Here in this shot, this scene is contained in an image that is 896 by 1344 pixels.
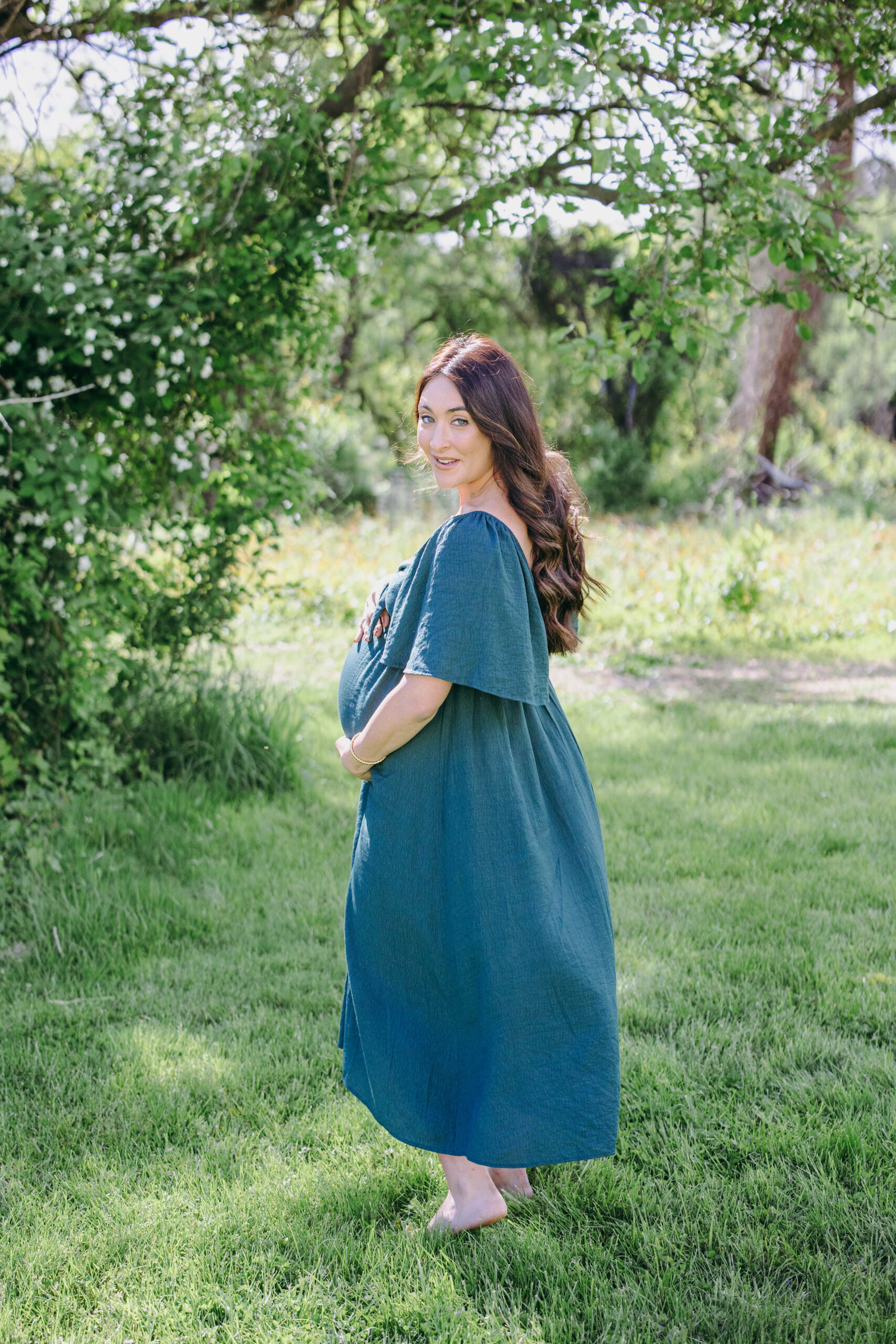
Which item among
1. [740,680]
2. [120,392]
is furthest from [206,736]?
[740,680]

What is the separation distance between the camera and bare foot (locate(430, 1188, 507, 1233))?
2172 mm

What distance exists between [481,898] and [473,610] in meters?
0.57

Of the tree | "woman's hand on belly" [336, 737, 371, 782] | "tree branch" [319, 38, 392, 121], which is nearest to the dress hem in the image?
"woman's hand on belly" [336, 737, 371, 782]

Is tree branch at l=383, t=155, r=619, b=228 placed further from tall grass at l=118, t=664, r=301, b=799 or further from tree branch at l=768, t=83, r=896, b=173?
tall grass at l=118, t=664, r=301, b=799

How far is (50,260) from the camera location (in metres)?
3.71

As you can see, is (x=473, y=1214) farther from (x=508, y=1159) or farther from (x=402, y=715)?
(x=402, y=715)

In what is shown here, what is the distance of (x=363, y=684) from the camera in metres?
2.23

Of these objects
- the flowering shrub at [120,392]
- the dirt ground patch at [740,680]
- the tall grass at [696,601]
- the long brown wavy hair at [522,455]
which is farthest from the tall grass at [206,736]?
the long brown wavy hair at [522,455]

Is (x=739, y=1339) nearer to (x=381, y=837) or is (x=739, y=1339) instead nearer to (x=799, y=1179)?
(x=799, y=1179)

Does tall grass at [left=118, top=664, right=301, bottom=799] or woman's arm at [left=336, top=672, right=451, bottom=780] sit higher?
woman's arm at [left=336, top=672, right=451, bottom=780]

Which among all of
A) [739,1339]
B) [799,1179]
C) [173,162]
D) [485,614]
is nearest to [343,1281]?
[739,1339]

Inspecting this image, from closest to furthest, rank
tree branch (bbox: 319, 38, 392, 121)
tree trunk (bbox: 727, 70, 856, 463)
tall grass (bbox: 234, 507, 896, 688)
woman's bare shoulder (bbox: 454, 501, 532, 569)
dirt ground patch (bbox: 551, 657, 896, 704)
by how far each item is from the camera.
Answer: woman's bare shoulder (bbox: 454, 501, 532, 569) → tree branch (bbox: 319, 38, 392, 121) → dirt ground patch (bbox: 551, 657, 896, 704) → tall grass (bbox: 234, 507, 896, 688) → tree trunk (bbox: 727, 70, 856, 463)

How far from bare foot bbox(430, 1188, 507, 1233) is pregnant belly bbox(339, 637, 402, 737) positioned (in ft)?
3.36

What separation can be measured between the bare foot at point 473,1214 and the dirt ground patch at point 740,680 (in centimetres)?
448
